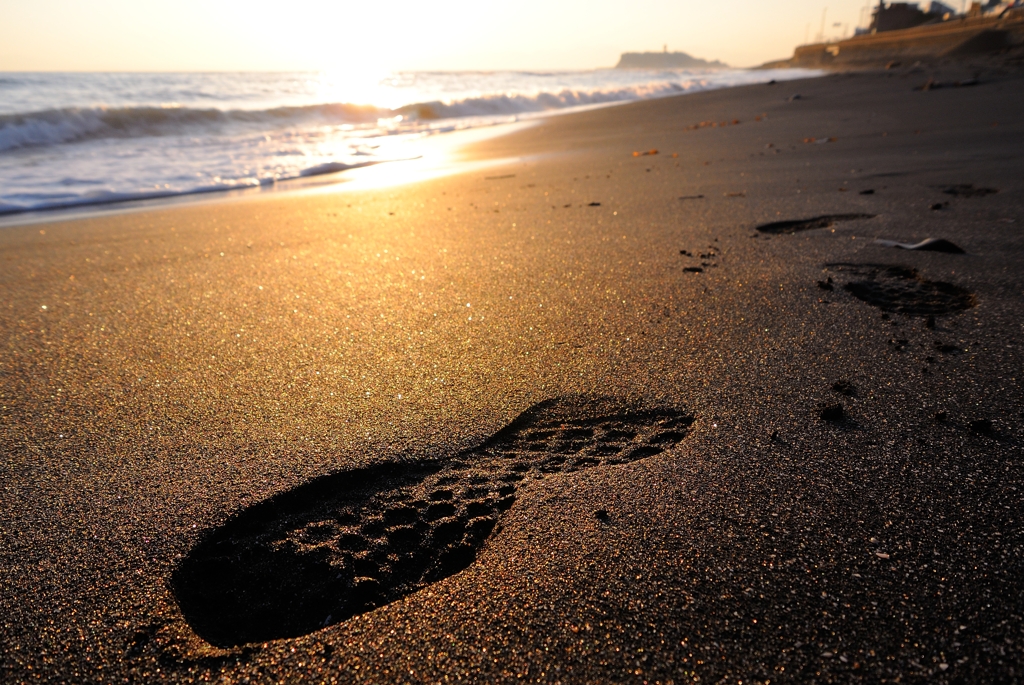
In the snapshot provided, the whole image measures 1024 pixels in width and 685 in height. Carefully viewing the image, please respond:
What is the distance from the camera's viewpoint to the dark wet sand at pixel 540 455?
87 centimetres

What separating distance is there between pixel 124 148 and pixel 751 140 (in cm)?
752

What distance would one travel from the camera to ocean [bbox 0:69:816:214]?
5802 millimetres

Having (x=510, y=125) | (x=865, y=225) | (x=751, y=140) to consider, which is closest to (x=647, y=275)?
(x=865, y=225)

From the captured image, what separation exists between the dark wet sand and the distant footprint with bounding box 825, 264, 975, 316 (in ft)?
0.05

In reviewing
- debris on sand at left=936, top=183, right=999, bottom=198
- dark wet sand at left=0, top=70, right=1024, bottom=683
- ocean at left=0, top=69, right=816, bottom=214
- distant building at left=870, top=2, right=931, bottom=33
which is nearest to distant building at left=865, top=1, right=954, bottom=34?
distant building at left=870, top=2, right=931, bottom=33

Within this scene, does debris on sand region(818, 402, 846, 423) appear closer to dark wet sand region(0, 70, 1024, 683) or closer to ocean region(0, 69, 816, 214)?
dark wet sand region(0, 70, 1024, 683)

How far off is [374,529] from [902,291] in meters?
1.80

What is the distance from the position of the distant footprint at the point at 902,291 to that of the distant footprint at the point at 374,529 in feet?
3.21

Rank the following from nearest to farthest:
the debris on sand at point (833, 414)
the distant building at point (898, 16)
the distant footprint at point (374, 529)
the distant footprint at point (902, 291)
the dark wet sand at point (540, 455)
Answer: the dark wet sand at point (540, 455)
the distant footprint at point (374, 529)
the debris on sand at point (833, 414)
the distant footprint at point (902, 291)
the distant building at point (898, 16)

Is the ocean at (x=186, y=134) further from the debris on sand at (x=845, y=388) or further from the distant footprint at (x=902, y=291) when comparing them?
the debris on sand at (x=845, y=388)

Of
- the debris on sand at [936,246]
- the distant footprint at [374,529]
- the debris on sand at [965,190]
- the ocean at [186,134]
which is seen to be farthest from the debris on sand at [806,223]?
the ocean at [186,134]

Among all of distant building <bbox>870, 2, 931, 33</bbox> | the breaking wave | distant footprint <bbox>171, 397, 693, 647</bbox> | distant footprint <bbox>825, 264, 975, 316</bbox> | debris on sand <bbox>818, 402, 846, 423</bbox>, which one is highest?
distant building <bbox>870, 2, 931, 33</bbox>

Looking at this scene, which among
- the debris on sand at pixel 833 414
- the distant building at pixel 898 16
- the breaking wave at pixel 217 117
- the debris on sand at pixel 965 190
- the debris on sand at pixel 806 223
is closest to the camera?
the debris on sand at pixel 833 414

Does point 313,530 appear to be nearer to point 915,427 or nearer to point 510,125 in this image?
point 915,427
